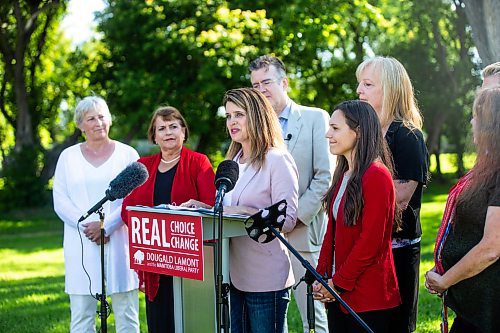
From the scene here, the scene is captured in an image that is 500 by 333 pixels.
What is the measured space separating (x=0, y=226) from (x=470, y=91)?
2044 centimetres

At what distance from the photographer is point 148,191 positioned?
5.11m

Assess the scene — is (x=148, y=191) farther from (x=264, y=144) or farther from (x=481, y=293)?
(x=481, y=293)

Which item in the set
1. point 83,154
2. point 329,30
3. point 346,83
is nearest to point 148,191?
point 83,154

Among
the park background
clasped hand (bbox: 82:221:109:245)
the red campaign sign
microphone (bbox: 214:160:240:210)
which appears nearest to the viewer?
microphone (bbox: 214:160:240:210)

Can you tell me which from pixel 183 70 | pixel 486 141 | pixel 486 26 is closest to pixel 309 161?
pixel 486 141

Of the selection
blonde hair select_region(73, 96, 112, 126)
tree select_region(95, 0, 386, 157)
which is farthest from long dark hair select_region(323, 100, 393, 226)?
tree select_region(95, 0, 386, 157)

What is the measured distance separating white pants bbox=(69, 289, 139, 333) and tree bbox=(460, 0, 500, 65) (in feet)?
14.7

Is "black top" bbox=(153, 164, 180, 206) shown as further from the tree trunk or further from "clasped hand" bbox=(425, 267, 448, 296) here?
the tree trunk

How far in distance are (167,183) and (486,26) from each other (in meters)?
4.26

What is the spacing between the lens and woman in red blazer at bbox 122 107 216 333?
4914mm

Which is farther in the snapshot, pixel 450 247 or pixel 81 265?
pixel 81 265

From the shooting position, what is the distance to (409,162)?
423cm

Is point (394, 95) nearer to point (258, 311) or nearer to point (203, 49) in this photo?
point (258, 311)

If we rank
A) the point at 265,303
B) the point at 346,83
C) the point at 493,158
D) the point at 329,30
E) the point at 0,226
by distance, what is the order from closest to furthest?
the point at 493,158 → the point at 265,303 → the point at 329,30 → the point at 0,226 → the point at 346,83
